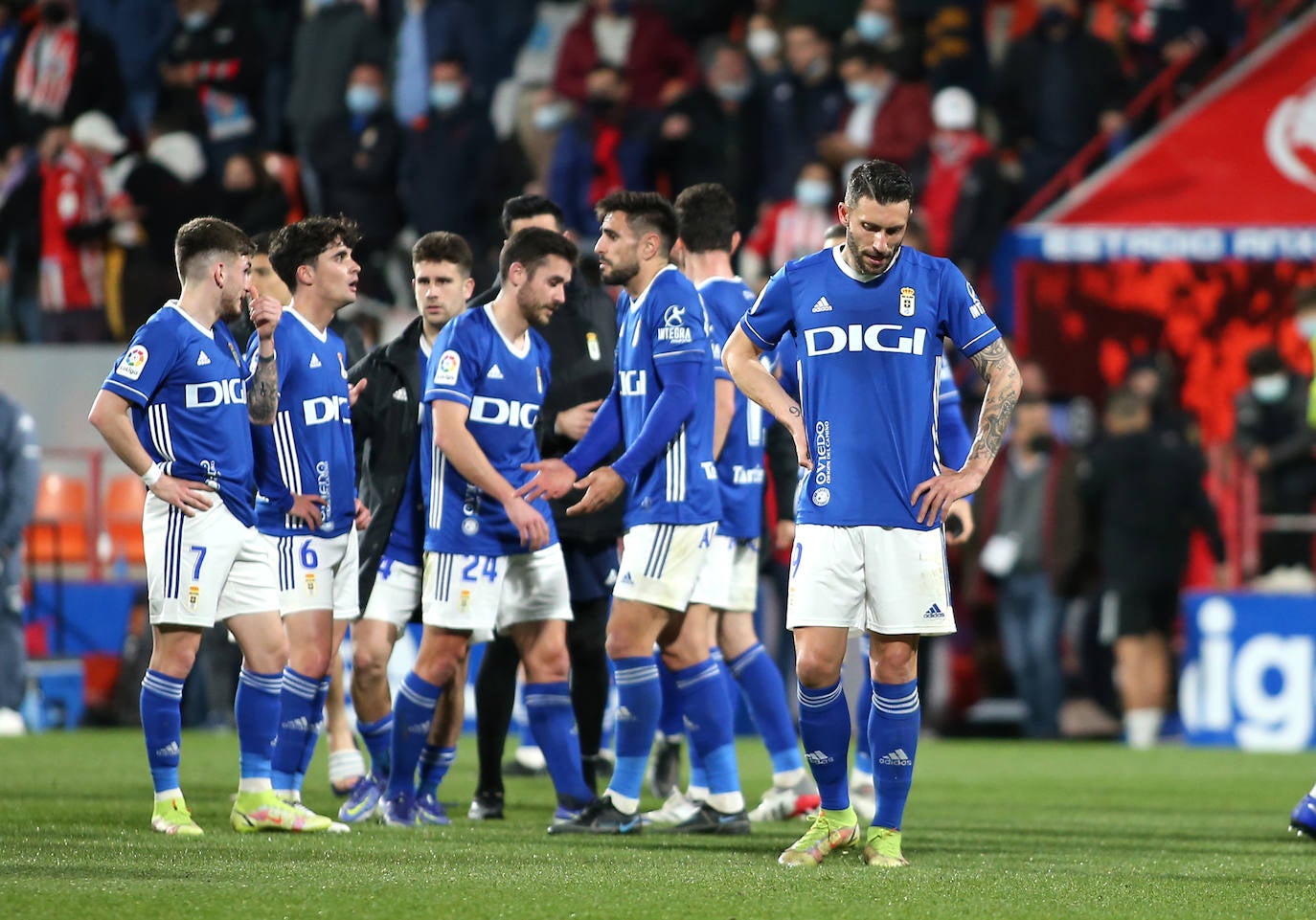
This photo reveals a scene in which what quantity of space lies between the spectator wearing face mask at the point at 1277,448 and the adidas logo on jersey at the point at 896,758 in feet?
27.7

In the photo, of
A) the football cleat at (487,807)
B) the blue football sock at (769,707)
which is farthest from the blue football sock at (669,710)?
the football cleat at (487,807)

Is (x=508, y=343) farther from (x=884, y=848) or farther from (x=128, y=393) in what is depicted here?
(x=884, y=848)

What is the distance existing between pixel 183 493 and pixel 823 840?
8.30 feet

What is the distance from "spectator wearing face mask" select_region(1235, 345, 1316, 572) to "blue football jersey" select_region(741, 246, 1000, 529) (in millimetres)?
8301

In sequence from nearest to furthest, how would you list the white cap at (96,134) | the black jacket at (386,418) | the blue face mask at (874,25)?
the black jacket at (386,418)
the blue face mask at (874,25)
the white cap at (96,134)

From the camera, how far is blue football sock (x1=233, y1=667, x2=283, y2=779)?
289 inches

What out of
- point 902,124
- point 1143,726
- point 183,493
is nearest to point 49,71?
point 902,124

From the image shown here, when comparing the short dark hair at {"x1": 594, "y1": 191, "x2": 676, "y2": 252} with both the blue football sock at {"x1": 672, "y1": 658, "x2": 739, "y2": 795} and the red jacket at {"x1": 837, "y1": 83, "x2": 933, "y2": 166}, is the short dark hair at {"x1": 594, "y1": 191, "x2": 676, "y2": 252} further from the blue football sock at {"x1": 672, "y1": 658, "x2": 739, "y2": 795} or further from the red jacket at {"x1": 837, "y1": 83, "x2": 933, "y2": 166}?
the red jacket at {"x1": 837, "y1": 83, "x2": 933, "y2": 166}

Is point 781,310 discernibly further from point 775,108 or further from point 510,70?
point 510,70

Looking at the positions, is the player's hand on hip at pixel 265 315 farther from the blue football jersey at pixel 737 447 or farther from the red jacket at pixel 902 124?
the red jacket at pixel 902 124

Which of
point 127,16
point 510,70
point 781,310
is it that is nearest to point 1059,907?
point 781,310

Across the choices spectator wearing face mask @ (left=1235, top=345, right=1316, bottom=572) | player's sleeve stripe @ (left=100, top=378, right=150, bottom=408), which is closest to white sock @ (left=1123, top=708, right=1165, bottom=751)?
spectator wearing face mask @ (left=1235, top=345, right=1316, bottom=572)

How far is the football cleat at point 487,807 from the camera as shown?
8.34m

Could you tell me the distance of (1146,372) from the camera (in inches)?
583
